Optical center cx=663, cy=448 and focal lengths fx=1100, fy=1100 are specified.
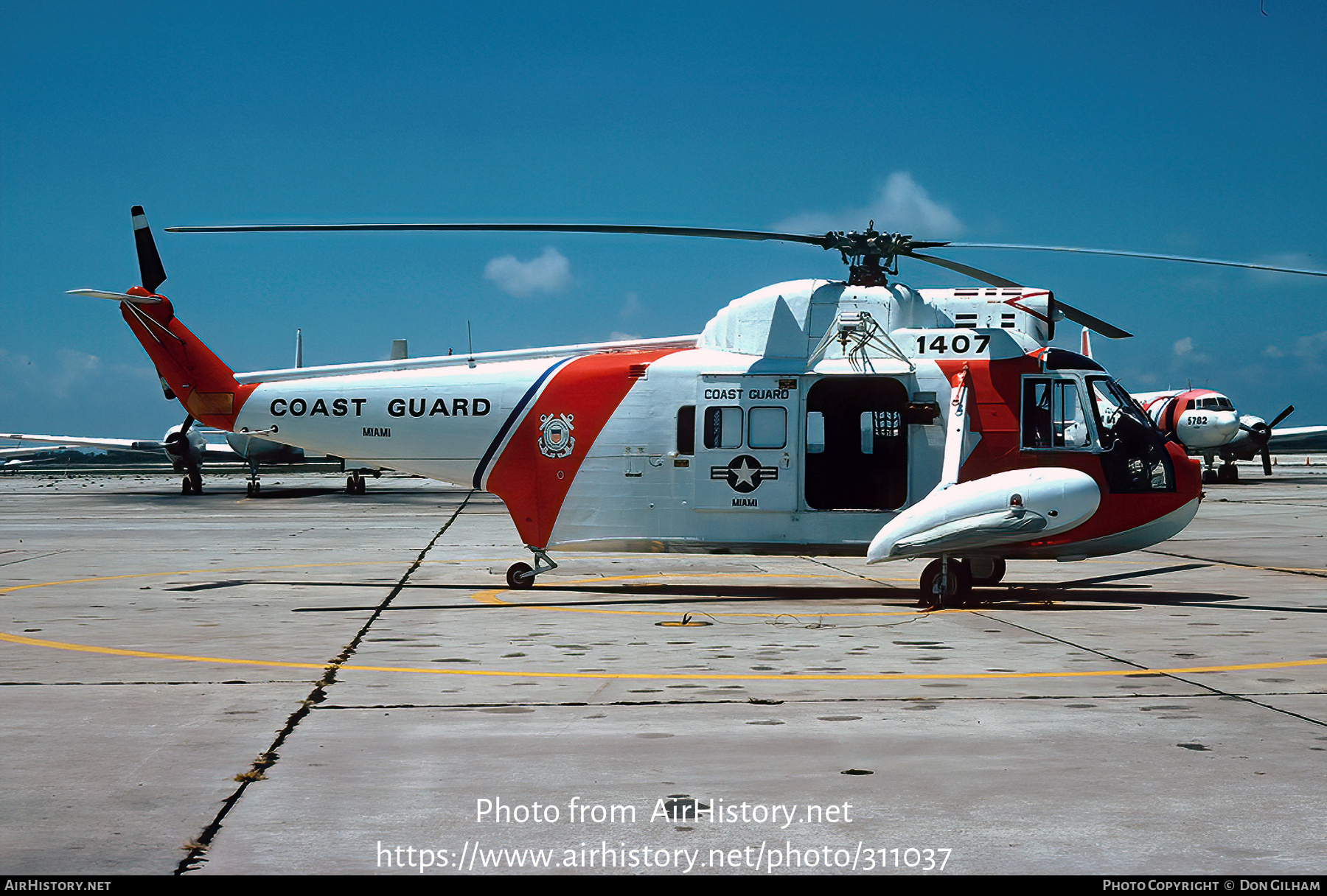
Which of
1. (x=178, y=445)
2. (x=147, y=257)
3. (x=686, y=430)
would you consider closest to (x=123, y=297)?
(x=147, y=257)

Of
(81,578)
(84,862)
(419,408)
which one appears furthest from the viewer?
(81,578)

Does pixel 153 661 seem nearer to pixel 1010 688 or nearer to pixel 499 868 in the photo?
pixel 499 868

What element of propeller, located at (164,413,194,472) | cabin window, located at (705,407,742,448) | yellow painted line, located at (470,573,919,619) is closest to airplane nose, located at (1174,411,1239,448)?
yellow painted line, located at (470,573,919,619)

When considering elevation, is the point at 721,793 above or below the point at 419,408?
below

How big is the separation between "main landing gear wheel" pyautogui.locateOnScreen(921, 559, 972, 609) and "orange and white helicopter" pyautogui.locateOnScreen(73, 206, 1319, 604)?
2 centimetres

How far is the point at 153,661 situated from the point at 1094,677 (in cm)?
770

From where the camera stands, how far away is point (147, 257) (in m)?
16.1

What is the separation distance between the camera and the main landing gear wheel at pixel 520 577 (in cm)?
1482

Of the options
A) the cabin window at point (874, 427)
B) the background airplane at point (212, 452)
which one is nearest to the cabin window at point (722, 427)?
the cabin window at point (874, 427)

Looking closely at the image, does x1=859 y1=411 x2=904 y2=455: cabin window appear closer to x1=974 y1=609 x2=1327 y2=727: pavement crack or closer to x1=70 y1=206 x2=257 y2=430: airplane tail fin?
x1=974 y1=609 x2=1327 y2=727: pavement crack

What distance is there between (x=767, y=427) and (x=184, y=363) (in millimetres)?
8537

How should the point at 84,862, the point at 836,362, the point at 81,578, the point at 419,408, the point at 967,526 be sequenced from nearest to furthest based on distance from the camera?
the point at 84,862 → the point at 967,526 → the point at 836,362 → the point at 419,408 → the point at 81,578
